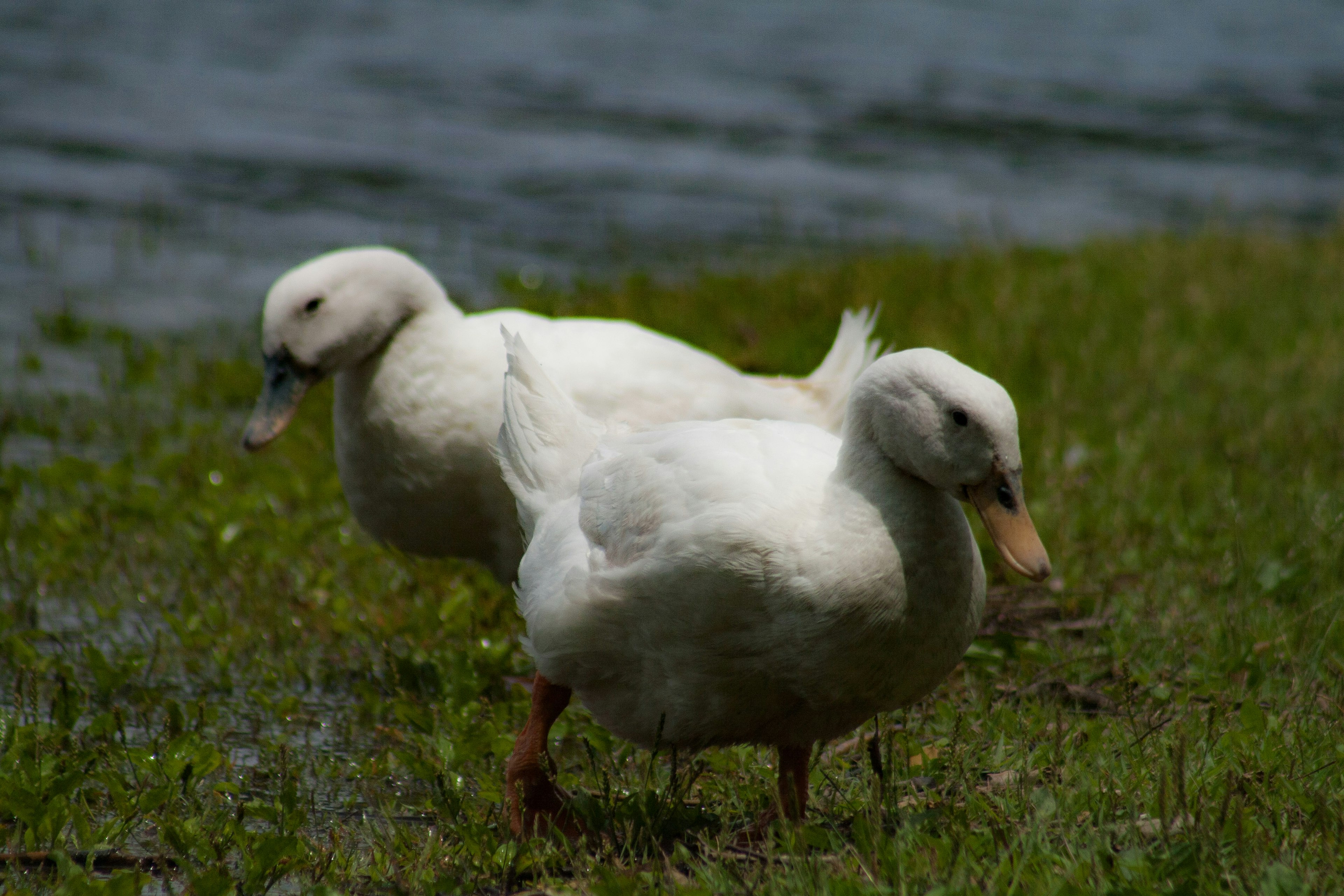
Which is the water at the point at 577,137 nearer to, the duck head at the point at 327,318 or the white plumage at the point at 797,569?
the duck head at the point at 327,318

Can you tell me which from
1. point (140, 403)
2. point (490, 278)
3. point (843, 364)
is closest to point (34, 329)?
point (140, 403)

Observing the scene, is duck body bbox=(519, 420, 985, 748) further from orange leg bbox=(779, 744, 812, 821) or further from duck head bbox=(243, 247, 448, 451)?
duck head bbox=(243, 247, 448, 451)

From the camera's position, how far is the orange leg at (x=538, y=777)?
135 inches

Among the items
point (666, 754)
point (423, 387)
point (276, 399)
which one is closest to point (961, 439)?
point (666, 754)

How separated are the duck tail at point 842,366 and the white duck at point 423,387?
400 millimetres

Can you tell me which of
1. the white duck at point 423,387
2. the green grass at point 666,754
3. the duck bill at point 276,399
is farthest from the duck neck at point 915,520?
the duck bill at point 276,399

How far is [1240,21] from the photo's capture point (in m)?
24.6

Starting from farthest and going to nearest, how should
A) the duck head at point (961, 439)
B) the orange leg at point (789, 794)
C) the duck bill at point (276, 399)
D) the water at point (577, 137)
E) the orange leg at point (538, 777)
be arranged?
the water at point (577, 137) < the duck bill at point (276, 399) < the orange leg at point (538, 777) < the orange leg at point (789, 794) < the duck head at point (961, 439)

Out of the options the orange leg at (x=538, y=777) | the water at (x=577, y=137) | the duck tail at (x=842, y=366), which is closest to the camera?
the orange leg at (x=538, y=777)

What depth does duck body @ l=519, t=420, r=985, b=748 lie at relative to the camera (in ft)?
9.55

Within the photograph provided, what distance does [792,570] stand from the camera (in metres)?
2.90

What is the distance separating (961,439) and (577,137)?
41.1ft

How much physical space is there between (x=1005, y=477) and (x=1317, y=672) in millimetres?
1574

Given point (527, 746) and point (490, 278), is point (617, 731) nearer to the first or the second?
point (527, 746)
